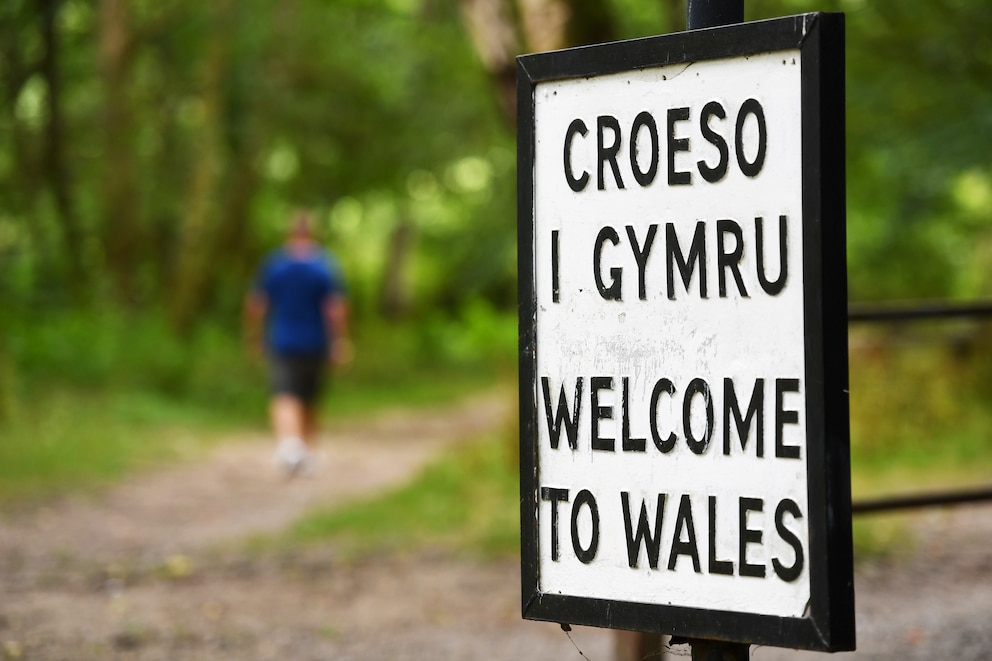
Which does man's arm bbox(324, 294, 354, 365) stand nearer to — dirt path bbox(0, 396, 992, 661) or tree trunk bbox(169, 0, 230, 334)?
dirt path bbox(0, 396, 992, 661)

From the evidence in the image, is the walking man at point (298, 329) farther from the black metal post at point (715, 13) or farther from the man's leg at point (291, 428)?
the black metal post at point (715, 13)


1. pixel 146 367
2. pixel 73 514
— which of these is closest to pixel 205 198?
pixel 146 367

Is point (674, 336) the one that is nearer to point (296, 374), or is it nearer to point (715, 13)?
point (715, 13)

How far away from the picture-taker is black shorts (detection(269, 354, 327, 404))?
11.2m

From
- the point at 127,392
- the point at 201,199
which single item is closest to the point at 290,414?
the point at 127,392

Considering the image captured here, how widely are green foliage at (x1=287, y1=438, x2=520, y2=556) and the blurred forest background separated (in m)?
1.19

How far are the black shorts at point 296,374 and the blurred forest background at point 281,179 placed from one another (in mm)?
1561

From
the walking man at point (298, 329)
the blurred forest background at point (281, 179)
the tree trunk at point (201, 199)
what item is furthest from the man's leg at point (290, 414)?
the tree trunk at point (201, 199)

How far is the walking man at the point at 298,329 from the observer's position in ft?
36.4

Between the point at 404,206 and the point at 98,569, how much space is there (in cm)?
2087

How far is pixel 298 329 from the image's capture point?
11188 mm

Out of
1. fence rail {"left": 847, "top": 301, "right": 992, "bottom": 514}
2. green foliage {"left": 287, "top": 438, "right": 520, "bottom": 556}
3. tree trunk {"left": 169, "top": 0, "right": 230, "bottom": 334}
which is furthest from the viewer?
tree trunk {"left": 169, "top": 0, "right": 230, "bottom": 334}

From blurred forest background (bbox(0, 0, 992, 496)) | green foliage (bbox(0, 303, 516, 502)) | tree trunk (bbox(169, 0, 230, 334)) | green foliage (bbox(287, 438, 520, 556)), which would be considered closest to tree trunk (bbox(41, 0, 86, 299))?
blurred forest background (bbox(0, 0, 992, 496))

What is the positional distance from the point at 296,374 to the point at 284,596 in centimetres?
448
